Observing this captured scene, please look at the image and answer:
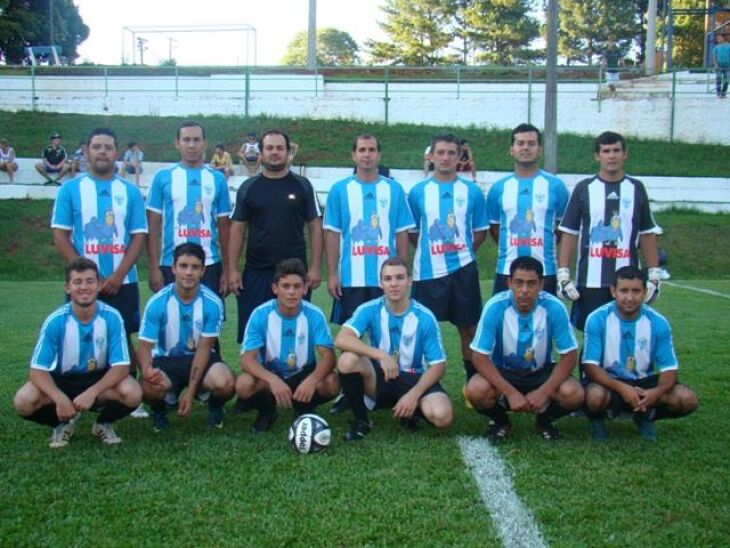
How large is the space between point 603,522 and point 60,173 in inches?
719

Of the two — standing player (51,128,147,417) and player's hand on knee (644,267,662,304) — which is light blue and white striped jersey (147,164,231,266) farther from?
player's hand on knee (644,267,662,304)

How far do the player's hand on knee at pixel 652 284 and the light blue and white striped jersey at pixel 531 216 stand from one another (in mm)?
690

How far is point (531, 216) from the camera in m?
5.42

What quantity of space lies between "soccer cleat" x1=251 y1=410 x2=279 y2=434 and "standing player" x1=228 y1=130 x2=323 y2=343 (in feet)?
2.96

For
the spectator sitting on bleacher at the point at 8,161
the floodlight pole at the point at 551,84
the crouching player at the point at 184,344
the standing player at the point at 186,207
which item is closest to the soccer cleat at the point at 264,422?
the crouching player at the point at 184,344

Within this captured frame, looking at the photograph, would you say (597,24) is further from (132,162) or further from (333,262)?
(333,262)

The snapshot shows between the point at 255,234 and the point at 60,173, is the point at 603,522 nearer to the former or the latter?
the point at 255,234

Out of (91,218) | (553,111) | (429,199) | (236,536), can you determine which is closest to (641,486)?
(236,536)

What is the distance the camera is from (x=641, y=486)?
379 cm

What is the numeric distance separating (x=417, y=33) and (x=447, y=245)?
148 feet

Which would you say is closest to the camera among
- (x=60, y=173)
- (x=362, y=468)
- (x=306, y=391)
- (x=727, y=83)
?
(x=362, y=468)

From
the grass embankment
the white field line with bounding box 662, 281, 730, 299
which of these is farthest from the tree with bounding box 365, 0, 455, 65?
the white field line with bounding box 662, 281, 730, 299

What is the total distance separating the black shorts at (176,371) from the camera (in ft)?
16.2

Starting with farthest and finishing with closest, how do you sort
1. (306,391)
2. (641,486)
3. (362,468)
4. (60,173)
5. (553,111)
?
1. (60,173)
2. (553,111)
3. (306,391)
4. (362,468)
5. (641,486)
